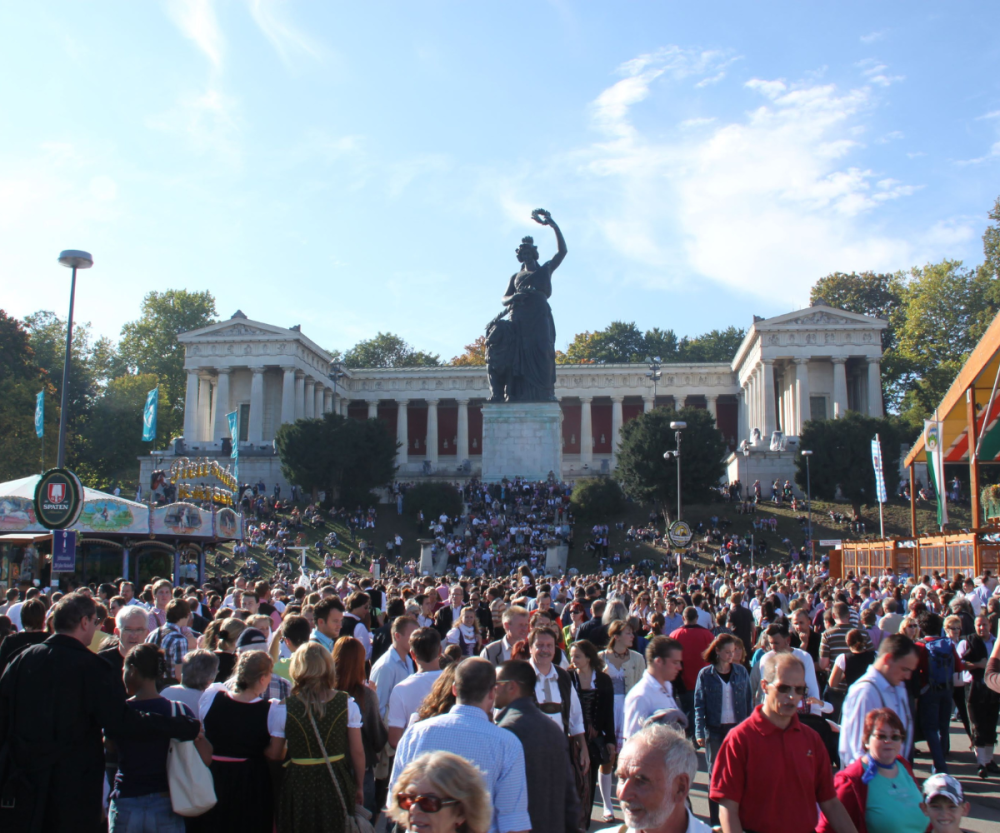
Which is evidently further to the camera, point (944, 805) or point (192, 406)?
point (192, 406)

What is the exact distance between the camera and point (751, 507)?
52.4 m

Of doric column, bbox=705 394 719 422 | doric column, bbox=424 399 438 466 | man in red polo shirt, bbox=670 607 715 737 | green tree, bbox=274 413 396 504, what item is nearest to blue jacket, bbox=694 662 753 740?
man in red polo shirt, bbox=670 607 715 737

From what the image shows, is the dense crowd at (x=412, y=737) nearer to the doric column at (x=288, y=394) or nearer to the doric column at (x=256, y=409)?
the doric column at (x=288, y=394)

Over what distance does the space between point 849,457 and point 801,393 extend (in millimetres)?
20637

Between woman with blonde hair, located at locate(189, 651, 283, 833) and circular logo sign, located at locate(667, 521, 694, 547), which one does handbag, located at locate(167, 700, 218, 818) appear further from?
circular logo sign, located at locate(667, 521, 694, 547)

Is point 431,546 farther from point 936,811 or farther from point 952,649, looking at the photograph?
point 936,811

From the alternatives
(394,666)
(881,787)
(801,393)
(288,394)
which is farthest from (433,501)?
(881,787)

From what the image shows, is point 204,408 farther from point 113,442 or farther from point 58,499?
point 58,499

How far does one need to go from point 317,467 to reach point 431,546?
23616mm

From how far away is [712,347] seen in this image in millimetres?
103438

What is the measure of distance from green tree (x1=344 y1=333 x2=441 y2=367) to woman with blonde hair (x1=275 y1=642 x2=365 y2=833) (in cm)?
9947

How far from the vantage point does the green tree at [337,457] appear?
2356 inches

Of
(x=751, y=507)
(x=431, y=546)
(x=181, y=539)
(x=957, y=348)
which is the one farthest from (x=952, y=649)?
(x=957, y=348)

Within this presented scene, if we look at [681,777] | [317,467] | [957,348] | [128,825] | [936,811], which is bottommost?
[128,825]
